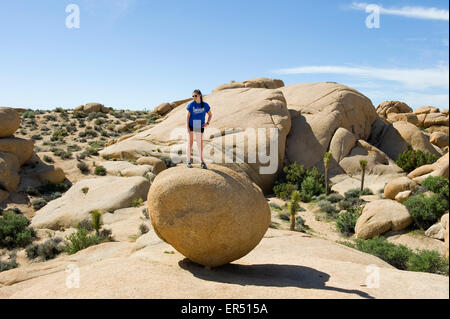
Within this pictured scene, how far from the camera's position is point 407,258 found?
432 inches

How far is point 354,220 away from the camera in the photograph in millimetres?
16109

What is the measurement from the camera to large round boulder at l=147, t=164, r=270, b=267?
648cm

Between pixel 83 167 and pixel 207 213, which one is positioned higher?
pixel 207 213

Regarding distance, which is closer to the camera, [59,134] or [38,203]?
[38,203]

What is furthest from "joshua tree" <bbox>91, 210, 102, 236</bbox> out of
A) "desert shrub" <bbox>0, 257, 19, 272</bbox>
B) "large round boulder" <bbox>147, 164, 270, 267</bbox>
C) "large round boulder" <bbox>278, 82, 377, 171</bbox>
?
"large round boulder" <bbox>278, 82, 377, 171</bbox>

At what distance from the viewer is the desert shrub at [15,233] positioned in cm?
1327

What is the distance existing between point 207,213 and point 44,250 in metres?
8.62

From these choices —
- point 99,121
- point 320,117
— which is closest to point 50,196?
point 320,117

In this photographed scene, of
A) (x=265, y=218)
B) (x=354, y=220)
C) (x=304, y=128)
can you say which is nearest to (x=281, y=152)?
(x=304, y=128)

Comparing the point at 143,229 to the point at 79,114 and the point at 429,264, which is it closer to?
the point at 429,264

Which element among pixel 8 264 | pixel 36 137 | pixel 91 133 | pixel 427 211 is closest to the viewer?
pixel 8 264

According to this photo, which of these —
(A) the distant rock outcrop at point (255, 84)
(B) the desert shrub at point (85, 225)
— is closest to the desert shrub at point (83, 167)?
(B) the desert shrub at point (85, 225)
